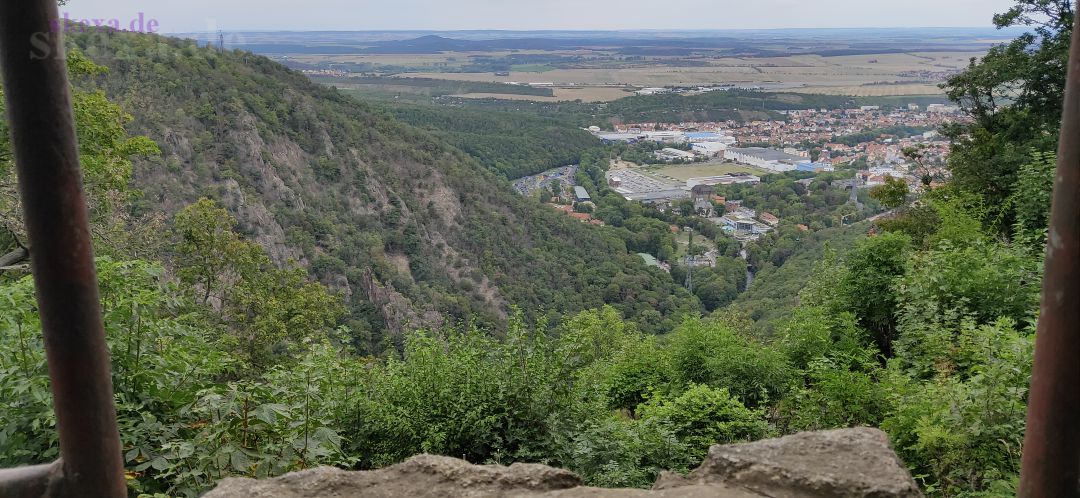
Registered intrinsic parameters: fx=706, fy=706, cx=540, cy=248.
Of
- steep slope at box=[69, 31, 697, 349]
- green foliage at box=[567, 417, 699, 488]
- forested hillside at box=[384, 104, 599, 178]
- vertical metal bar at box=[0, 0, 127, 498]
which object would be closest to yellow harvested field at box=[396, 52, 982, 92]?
forested hillside at box=[384, 104, 599, 178]

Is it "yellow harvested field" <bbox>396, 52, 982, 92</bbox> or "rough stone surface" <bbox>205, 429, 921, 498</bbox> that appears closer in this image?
"rough stone surface" <bbox>205, 429, 921, 498</bbox>

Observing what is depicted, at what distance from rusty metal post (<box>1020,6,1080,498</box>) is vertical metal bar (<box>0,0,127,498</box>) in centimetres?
206

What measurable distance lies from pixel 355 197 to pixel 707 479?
38142 mm

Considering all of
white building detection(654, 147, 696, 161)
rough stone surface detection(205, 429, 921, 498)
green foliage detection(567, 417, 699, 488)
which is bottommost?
white building detection(654, 147, 696, 161)

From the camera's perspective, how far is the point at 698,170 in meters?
84.0

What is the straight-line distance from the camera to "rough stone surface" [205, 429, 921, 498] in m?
2.41

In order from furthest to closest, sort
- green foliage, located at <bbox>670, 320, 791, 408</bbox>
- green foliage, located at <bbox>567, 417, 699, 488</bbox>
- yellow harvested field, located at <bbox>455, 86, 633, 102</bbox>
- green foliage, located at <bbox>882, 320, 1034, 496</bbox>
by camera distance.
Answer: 1. yellow harvested field, located at <bbox>455, 86, 633, 102</bbox>
2. green foliage, located at <bbox>670, 320, 791, 408</bbox>
3. green foliage, located at <bbox>567, 417, 699, 488</bbox>
4. green foliage, located at <bbox>882, 320, 1034, 496</bbox>

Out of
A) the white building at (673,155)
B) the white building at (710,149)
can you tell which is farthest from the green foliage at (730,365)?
the white building at (710,149)

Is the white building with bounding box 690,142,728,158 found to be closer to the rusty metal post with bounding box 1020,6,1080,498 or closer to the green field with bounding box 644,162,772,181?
the green field with bounding box 644,162,772,181

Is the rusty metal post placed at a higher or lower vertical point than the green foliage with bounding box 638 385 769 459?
higher

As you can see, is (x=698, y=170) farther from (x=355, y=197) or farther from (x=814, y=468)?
(x=814, y=468)

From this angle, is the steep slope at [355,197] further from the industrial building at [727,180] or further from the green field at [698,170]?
the green field at [698,170]

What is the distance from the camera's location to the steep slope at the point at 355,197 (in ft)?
103

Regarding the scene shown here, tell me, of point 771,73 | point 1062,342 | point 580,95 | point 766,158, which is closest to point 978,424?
point 1062,342
